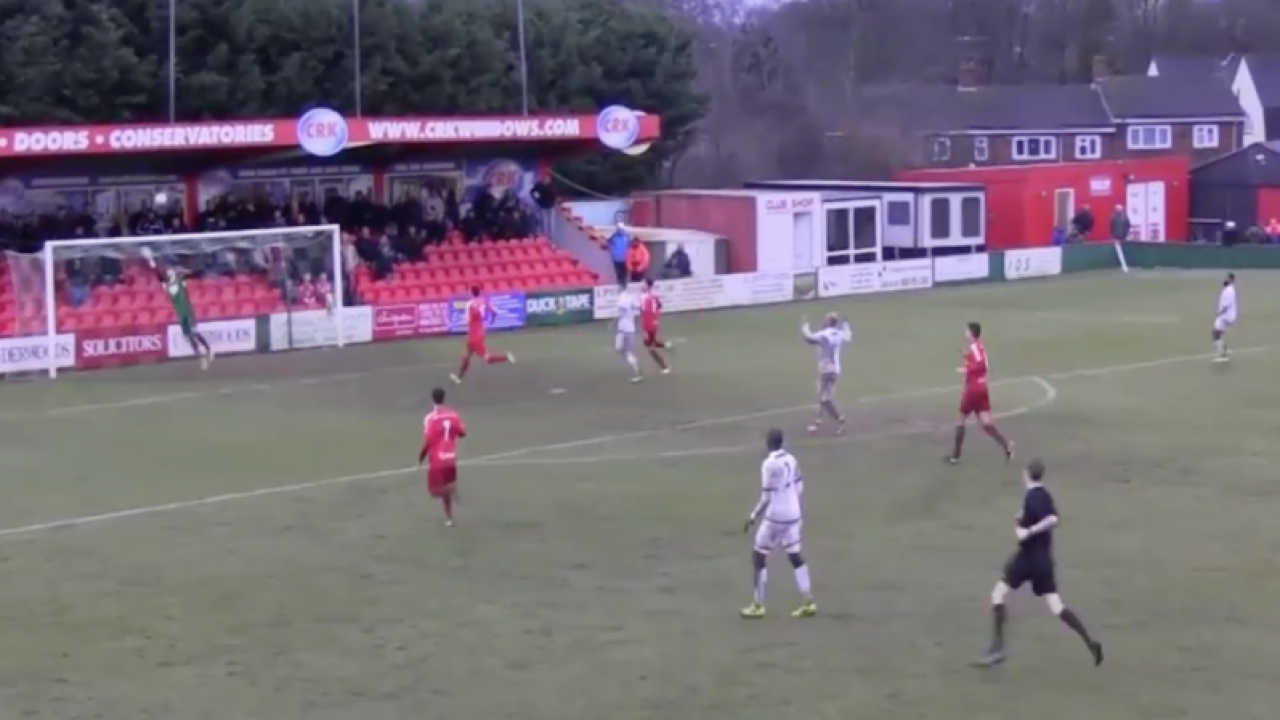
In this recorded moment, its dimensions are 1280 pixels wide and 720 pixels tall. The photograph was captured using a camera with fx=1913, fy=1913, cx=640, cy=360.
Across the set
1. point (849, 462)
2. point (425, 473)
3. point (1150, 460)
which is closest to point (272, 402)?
point (425, 473)

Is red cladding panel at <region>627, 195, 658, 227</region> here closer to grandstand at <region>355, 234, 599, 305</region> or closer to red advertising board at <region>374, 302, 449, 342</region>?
grandstand at <region>355, 234, 599, 305</region>

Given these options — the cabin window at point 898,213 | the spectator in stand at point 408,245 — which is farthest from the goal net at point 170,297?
the cabin window at point 898,213

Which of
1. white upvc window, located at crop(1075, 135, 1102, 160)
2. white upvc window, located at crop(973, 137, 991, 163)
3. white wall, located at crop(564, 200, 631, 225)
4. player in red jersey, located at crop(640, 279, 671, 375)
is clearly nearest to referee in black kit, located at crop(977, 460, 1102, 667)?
player in red jersey, located at crop(640, 279, 671, 375)

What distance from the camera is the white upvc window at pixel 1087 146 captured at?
10181 centimetres

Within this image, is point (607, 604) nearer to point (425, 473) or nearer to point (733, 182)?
point (425, 473)

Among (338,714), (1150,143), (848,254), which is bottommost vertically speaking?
(338,714)

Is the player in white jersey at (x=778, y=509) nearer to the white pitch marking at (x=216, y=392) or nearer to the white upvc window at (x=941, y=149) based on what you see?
the white pitch marking at (x=216, y=392)

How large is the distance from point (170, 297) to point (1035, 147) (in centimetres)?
7121

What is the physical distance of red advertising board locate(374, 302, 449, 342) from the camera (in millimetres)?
42906

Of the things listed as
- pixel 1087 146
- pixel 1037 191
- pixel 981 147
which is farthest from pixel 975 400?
pixel 1087 146

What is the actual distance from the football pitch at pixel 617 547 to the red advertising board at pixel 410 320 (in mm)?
6218

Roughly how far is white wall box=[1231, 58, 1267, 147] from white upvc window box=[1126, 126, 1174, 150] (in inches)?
327

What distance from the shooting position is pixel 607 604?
1738cm

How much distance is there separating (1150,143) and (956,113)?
11388mm
